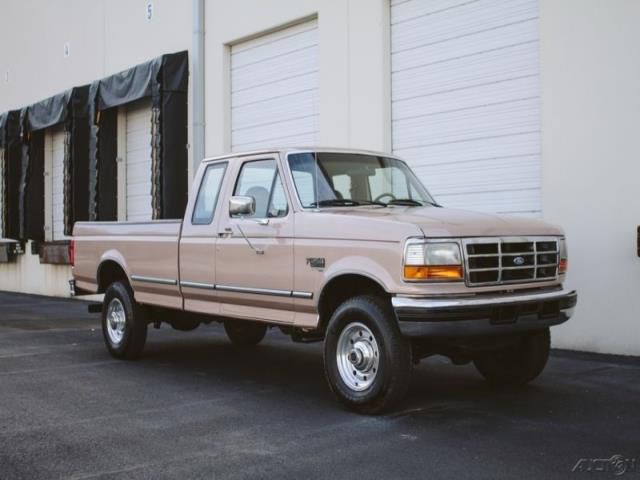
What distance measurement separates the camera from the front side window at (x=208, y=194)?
287 inches

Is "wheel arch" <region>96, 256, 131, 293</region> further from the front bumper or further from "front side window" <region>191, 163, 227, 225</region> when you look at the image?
the front bumper

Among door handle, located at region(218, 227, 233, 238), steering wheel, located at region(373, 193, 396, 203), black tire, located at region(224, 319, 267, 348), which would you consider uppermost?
steering wheel, located at region(373, 193, 396, 203)

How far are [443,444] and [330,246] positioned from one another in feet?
5.84

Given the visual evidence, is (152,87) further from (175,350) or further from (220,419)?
(220,419)

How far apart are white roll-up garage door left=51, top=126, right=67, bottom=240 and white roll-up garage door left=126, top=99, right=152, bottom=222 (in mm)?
3341

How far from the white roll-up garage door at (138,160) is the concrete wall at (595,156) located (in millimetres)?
9741

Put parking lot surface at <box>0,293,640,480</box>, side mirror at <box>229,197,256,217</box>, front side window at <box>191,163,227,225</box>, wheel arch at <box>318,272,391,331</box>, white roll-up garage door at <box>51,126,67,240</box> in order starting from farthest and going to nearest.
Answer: white roll-up garage door at <box>51,126,67,240</box> < front side window at <box>191,163,227,225</box> < side mirror at <box>229,197,256,217</box> < wheel arch at <box>318,272,391,331</box> < parking lot surface at <box>0,293,640,480</box>

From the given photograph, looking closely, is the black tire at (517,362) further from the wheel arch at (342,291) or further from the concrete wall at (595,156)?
the concrete wall at (595,156)

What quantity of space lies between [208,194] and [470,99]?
438 centimetres

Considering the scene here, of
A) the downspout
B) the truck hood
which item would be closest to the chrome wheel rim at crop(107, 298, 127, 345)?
the truck hood

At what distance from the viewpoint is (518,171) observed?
9586mm

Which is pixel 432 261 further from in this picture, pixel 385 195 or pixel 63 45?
pixel 63 45

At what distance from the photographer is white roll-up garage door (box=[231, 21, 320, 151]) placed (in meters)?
12.6

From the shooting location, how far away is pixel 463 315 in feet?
17.4
